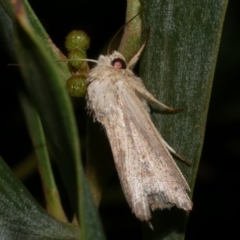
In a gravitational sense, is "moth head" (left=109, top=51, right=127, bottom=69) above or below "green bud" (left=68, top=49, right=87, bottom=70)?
below

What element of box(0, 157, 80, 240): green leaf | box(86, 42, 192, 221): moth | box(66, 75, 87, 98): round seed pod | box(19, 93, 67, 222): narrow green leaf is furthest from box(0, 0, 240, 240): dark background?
box(0, 157, 80, 240): green leaf

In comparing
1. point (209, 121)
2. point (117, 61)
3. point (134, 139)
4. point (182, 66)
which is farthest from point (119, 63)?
point (209, 121)

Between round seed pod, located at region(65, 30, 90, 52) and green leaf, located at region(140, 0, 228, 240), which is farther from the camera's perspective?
round seed pod, located at region(65, 30, 90, 52)

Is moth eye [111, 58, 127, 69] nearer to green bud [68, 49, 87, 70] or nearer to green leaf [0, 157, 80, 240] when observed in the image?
green bud [68, 49, 87, 70]

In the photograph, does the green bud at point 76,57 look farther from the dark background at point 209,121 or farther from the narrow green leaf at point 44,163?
the dark background at point 209,121

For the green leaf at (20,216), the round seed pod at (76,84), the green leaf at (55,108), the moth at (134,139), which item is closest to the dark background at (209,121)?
the moth at (134,139)

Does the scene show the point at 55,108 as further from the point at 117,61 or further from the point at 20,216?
the point at 117,61
